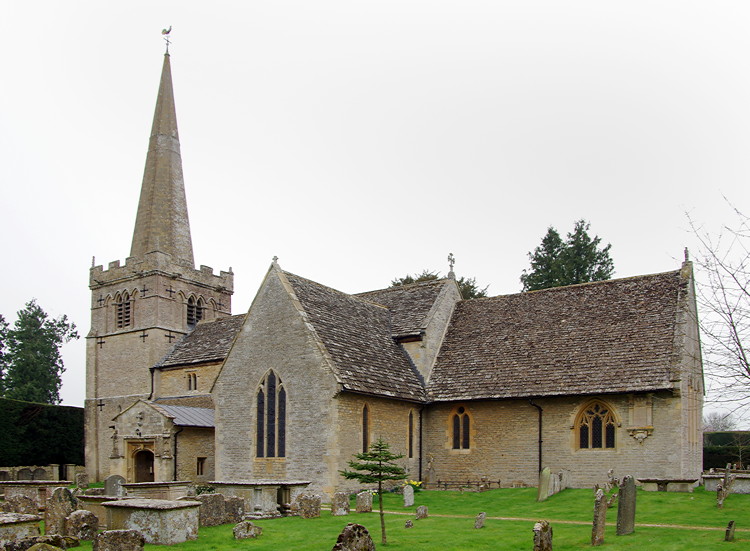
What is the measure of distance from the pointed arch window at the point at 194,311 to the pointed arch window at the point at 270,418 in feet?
59.6

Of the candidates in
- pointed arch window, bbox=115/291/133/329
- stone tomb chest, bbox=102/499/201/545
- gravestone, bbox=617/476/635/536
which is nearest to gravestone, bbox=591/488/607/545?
gravestone, bbox=617/476/635/536

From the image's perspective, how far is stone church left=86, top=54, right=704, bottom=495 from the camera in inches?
1060

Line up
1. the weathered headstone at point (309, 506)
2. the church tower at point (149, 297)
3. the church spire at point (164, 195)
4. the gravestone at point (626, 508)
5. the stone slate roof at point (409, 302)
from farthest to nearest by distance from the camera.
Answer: the church spire at point (164, 195) < the church tower at point (149, 297) < the stone slate roof at point (409, 302) < the weathered headstone at point (309, 506) < the gravestone at point (626, 508)

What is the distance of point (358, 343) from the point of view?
30062 millimetres

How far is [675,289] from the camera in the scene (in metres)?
29.7

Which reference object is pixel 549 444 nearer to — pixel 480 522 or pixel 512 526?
pixel 512 526

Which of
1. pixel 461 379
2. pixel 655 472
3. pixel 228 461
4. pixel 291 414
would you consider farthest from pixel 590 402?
pixel 228 461

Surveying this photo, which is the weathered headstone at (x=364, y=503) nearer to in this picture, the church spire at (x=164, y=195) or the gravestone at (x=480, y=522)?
the gravestone at (x=480, y=522)

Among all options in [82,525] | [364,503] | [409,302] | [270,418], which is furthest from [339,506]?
[409,302]

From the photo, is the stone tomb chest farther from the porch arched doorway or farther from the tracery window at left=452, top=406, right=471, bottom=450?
the porch arched doorway

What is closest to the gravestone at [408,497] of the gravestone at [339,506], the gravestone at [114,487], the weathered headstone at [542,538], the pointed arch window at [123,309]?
the gravestone at [339,506]

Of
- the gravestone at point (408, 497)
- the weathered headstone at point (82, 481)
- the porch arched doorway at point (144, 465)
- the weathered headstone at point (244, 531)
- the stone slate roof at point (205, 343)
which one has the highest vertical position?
the stone slate roof at point (205, 343)

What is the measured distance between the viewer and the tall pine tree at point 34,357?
233 feet

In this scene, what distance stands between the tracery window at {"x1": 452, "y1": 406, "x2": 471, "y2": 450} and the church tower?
1981 centimetres
